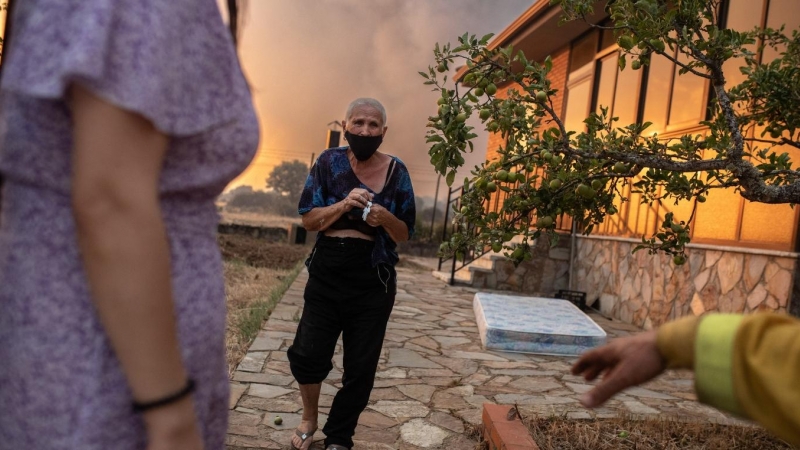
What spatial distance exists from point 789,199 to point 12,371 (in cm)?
297

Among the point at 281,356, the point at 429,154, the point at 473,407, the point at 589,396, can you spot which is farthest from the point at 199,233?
the point at 281,356

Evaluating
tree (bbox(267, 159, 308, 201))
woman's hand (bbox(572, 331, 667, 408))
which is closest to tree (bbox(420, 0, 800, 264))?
woman's hand (bbox(572, 331, 667, 408))

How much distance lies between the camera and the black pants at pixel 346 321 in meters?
3.35

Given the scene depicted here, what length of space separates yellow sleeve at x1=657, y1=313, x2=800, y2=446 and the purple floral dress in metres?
0.81

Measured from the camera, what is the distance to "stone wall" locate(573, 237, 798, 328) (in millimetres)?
6267

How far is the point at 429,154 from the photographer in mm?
2820

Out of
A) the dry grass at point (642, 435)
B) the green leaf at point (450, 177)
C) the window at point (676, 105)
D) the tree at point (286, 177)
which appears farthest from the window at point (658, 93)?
the tree at point (286, 177)

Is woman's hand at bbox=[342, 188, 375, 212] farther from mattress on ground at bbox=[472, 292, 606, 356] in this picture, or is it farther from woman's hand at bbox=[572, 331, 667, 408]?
mattress on ground at bbox=[472, 292, 606, 356]

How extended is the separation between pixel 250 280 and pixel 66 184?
8938mm

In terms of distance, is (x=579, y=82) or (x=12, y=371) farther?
(x=579, y=82)

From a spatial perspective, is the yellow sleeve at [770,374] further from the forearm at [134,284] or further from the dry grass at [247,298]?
the dry grass at [247,298]

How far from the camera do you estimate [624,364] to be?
1118 millimetres

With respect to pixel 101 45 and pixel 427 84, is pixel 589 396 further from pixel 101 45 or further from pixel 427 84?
pixel 427 84

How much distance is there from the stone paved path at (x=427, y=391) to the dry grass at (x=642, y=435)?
0.90ft
